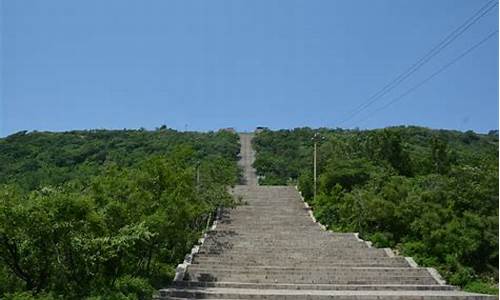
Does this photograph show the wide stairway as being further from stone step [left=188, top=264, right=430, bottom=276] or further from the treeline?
the treeline

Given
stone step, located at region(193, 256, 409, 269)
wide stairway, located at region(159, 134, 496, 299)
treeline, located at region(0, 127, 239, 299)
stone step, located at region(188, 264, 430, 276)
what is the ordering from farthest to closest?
stone step, located at region(193, 256, 409, 269)
stone step, located at region(188, 264, 430, 276)
wide stairway, located at region(159, 134, 496, 299)
treeline, located at region(0, 127, 239, 299)

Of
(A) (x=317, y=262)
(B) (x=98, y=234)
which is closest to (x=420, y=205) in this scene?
(A) (x=317, y=262)

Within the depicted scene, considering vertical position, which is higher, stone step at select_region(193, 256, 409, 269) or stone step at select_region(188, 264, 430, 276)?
stone step at select_region(193, 256, 409, 269)

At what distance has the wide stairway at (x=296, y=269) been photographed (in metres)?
12.2

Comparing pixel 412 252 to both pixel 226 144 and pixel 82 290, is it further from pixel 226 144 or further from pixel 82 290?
pixel 226 144

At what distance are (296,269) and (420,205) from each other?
4.18 metres

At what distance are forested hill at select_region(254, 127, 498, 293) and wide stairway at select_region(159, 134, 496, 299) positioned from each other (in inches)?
27.1

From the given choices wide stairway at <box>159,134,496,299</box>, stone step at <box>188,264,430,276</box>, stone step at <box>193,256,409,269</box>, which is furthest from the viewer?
stone step at <box>193,256,409,269</box>

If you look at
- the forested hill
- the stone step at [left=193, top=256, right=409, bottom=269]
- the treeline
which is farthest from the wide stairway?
the treeline

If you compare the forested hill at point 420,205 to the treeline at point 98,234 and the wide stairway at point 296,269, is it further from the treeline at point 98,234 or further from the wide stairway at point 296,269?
the treeline at point 98,234

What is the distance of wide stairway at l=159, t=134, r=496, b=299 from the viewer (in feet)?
39.9

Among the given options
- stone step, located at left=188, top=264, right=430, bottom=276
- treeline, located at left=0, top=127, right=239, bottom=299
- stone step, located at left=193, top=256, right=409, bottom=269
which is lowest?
stone step, located at left=188, top=264, right=430, bottom=276

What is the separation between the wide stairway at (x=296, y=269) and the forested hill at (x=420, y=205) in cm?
69

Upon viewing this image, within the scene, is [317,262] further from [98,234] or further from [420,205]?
[98,234]
